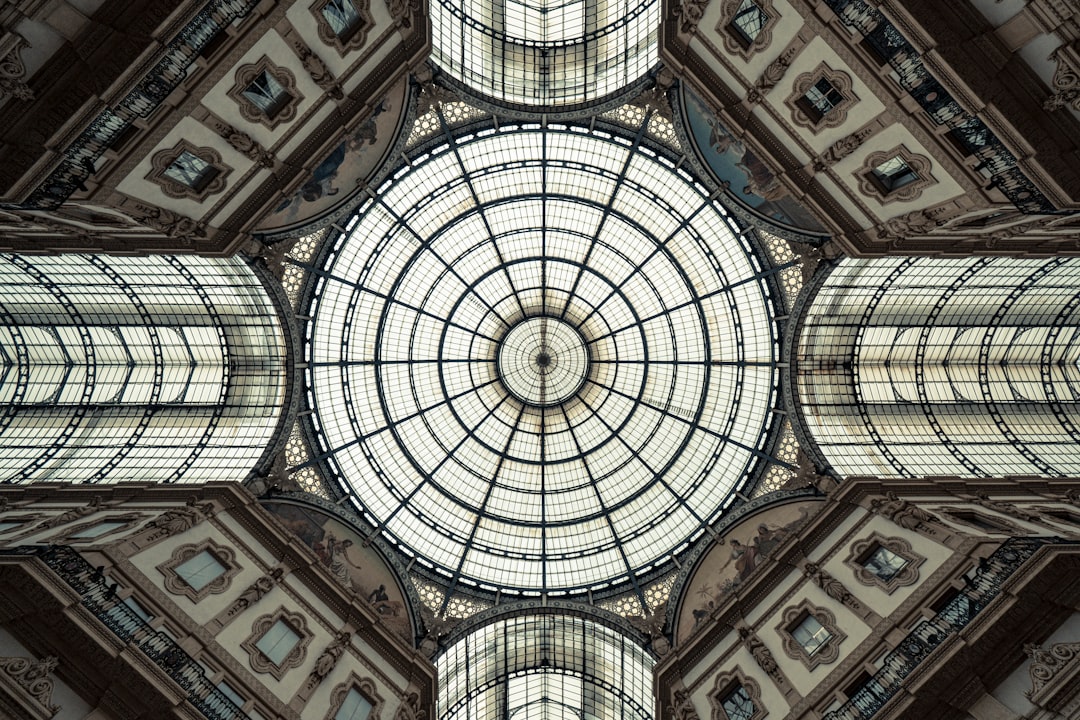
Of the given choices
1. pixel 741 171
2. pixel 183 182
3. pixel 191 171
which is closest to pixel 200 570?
pixel 183 182

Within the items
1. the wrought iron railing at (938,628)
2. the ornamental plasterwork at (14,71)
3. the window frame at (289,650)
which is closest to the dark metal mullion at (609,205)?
the window frame at (289,650)

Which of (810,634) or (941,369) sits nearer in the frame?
(810,634)

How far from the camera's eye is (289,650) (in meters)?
20.1

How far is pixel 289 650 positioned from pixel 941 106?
2294 cm

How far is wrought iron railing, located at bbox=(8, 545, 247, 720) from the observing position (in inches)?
598

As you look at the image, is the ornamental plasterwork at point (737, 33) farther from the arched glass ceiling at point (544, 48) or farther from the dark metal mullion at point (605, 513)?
the dark metal mullion at point (605, 513)

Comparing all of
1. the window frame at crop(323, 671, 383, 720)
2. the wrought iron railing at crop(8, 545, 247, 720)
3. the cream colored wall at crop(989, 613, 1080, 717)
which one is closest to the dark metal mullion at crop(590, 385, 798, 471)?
the cream colored wall at crop(989, 613, 1080, 717)

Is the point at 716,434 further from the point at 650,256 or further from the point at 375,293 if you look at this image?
the point at 375,293

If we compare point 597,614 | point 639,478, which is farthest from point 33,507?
point 639,478

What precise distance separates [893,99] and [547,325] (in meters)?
16.9

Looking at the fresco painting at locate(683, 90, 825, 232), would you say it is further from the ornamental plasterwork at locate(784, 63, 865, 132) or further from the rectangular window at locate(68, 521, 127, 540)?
the rectangular window at locate(68, 521, 127, 540)

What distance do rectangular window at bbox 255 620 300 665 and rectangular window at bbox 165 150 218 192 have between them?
43.1ft

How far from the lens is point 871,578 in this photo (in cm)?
1889

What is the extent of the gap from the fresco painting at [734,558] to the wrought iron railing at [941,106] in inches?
503
